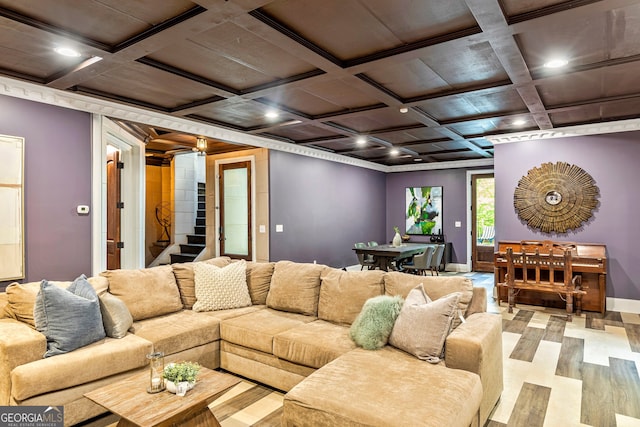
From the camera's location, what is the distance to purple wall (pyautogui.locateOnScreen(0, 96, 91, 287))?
3590mm

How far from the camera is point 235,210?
695cm

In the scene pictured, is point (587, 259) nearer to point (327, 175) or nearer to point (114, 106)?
point (327, 175)

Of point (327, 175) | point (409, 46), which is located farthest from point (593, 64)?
point (327, 175)

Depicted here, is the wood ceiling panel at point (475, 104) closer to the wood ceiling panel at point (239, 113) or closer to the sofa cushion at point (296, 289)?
the wood ceiling panel at point (239, 113)

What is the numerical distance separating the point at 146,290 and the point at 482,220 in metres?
7.78

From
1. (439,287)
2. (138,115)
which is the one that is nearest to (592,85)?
(439,287)

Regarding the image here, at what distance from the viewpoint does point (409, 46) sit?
2885 mm

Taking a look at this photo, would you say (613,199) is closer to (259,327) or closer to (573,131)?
(573,131)

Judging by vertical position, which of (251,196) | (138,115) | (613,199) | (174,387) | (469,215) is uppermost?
(138,115)

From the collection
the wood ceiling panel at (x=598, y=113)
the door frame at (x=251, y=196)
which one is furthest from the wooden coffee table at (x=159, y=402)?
the wood ceiling panel at (x=598, y=113)

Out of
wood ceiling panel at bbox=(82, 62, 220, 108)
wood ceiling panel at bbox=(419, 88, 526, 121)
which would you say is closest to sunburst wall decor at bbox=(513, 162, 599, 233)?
wood ceiling panel at bbox=(419, 88, 526, 121)

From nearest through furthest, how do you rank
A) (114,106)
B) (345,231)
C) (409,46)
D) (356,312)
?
(409,46) < (356,312) < (114,106) < (345,231)

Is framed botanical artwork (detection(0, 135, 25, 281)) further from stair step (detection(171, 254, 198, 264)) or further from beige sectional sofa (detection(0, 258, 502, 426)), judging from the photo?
stair step (detection(171, 254, 198, 264))

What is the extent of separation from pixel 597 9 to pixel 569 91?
1905mm
